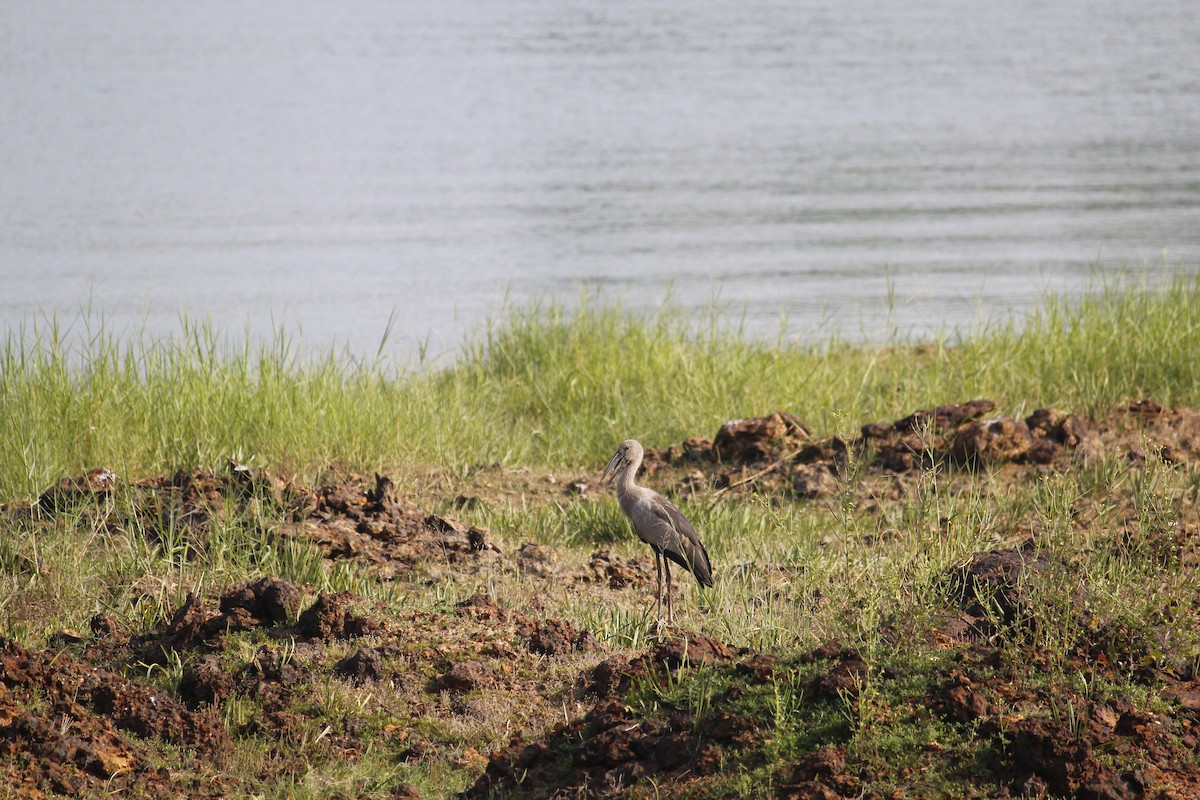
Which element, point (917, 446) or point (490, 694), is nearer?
point (490, 694)

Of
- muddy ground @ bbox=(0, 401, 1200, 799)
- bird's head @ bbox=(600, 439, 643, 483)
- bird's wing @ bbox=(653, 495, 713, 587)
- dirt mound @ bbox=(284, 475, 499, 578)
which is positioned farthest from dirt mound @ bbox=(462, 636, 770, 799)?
dirt mound @ bbox=(284, 475, 499, 578)

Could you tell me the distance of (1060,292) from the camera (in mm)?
15102

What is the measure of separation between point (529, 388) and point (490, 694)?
5.23 meters

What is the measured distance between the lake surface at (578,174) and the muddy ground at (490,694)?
3502mm

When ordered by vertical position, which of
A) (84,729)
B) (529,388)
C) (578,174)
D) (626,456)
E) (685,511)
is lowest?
(529,388)

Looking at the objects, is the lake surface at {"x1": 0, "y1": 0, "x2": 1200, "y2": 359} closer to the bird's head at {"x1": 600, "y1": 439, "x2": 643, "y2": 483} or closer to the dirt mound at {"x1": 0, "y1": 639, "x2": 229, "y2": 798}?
the bird's head at {"x1": 600, "y1": 439, "x2": 643, "y2": 483}

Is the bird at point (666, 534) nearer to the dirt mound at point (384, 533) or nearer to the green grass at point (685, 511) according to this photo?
the green grass at point (685, 511)

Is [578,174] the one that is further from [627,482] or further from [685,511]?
[627,482]

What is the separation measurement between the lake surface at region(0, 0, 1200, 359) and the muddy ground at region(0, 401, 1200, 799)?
3.50m

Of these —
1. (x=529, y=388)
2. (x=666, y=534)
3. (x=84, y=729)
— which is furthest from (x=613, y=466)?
(x=529, y=388)

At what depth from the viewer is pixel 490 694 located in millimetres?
4711

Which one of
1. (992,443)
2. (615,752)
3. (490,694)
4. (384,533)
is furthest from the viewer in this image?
(992,443)

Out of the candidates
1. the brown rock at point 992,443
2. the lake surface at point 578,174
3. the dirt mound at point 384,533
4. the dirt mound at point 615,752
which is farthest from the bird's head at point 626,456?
the lake surface at point 578,174

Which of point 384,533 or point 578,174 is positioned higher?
point 578,174
